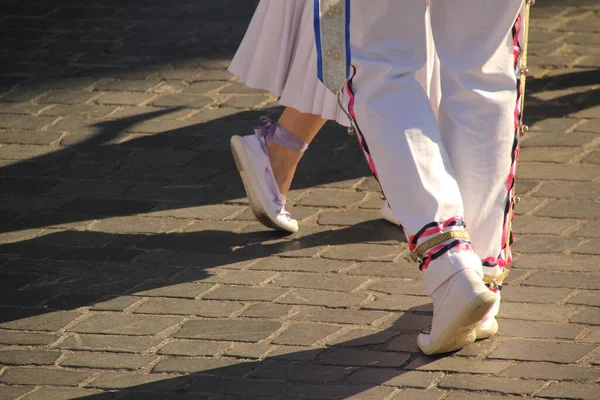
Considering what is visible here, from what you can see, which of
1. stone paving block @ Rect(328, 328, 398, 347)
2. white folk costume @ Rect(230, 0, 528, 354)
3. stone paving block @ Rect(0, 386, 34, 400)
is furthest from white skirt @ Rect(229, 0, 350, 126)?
stone paving block @ Rect(0, 386, 34, 400)

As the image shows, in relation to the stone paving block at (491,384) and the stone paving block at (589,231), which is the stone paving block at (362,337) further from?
the stone paving block at (589,231)

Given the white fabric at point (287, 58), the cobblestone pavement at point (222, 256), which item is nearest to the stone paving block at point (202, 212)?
the cobblestone pavement at point (222, 256)

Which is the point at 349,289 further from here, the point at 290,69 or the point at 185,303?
the point at 290,69

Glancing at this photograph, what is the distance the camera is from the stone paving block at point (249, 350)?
318 centimetres

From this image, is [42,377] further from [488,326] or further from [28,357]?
[488,326]

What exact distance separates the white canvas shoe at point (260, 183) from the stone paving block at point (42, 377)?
3.58 feet

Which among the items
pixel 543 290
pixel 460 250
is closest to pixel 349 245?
pixel 543 290

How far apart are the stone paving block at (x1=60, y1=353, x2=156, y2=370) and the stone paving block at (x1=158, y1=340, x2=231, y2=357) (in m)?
0.06

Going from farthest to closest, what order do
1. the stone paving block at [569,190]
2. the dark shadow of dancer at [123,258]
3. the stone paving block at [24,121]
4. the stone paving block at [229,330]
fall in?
1. the stone paving block at [24,121]
2. the stone paving block at [569,190]
3. the dark shadow of dancer at [123,258]
4. the stone paving block at [229,330]

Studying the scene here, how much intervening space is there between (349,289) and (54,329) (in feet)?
3.04

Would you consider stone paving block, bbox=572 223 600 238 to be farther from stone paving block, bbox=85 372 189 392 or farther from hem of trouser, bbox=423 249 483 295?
stone paving block, bbox=85 372 189 392

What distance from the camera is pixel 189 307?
3.51 metres

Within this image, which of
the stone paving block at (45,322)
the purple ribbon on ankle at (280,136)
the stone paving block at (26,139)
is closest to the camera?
the stone paving block at (45,322)

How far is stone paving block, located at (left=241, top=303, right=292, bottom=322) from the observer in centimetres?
343
